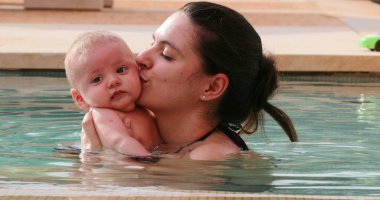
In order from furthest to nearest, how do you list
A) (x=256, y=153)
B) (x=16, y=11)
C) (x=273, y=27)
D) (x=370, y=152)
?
(x=16, y=11), (x=273, y=27), (x=370, y=152), (x=256, y=153)

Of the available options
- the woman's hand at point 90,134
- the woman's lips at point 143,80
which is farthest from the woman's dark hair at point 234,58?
the woman's hand at point 90,134

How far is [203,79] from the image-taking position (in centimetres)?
395

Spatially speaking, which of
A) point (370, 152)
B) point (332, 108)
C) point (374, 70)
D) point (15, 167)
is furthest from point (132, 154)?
point (374, 70)

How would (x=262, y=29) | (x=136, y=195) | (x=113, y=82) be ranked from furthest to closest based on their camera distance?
(x=262, y=29)
(x=113, y=82)
(x=136, y=195)

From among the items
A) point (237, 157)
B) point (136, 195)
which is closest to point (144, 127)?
point (237, 157)

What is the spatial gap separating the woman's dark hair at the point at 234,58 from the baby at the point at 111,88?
0.30 meters

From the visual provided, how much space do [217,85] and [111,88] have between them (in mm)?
408

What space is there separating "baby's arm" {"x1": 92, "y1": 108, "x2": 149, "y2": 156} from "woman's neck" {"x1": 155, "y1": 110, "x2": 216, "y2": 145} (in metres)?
0.16

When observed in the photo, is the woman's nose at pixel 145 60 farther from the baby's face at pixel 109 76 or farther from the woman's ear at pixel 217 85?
the woman's ear at pixel 217 85

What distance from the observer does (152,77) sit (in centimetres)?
389

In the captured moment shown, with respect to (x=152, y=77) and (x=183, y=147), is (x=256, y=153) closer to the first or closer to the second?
(x=183, y=147)

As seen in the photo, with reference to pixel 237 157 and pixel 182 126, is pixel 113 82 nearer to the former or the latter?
pixel 182 126

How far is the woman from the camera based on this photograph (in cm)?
390

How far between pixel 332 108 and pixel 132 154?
2354mm
